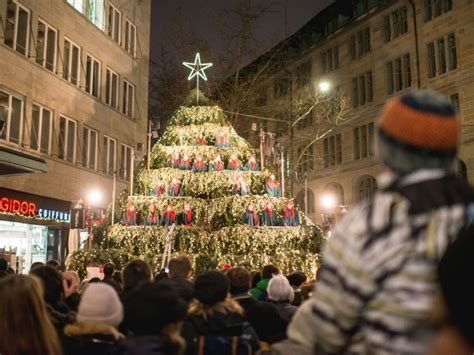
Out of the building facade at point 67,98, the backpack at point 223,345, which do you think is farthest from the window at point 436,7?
the backpack at point 223,345

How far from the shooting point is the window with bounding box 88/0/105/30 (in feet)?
82.8

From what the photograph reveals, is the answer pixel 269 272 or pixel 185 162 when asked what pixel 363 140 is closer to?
pixel 185 162

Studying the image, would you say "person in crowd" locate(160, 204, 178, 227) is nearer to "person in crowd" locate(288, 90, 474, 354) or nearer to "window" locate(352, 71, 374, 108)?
"person in crowd" locate(288, 90, 474, 354)

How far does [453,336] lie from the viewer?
134 cm

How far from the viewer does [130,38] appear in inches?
1147

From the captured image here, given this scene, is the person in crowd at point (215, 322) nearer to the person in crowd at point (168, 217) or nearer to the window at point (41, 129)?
the person in crowd at point (168, 217)

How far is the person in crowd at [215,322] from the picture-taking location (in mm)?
4250

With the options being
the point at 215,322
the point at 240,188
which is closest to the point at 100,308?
the point at 215,322

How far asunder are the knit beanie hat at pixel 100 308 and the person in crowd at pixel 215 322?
2.05ft

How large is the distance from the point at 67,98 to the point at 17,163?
8.42m

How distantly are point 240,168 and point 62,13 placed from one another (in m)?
12.3

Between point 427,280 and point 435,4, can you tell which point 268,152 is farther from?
point 435,4

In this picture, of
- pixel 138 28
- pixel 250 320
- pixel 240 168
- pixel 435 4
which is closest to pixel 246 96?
pixel 138 28

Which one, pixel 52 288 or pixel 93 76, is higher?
pixel 93 76
